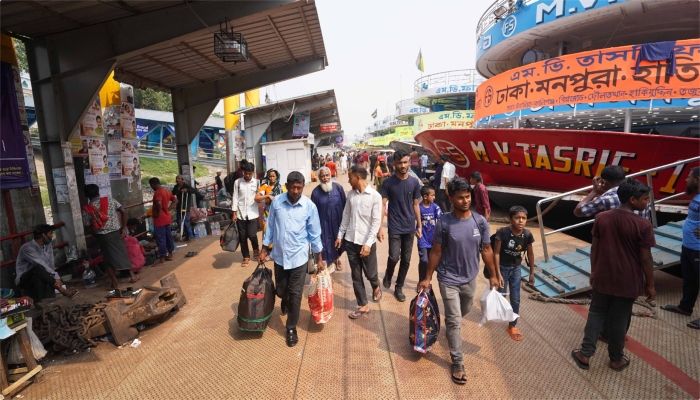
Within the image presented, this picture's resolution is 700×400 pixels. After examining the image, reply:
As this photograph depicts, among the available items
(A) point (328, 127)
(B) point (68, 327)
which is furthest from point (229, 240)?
(A) point (328, 127)

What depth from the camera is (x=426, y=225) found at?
4.34m

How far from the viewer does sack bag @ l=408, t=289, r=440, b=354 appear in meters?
3.01

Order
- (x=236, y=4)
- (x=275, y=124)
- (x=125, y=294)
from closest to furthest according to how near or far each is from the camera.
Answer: (x=125, y=294)
(x=236, y=4)
(x=275, y=124)

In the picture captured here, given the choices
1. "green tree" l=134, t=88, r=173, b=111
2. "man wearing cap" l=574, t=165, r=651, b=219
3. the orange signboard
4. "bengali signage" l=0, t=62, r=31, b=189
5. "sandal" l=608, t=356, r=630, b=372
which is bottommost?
"sandal" l=608, t=356, r=630, b=372

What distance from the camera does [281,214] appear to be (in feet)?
11.3

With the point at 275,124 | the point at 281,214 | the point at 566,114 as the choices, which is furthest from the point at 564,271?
the point at 275,124

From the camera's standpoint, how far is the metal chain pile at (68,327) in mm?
3439

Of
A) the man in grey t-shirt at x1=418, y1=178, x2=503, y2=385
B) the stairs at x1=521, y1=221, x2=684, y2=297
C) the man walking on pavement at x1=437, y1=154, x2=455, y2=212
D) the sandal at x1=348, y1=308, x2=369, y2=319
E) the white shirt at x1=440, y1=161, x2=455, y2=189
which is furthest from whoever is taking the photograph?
the white shirt at x1=440, y1=161, x2=455, y2=189

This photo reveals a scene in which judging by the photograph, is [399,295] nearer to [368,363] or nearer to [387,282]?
[387,282]

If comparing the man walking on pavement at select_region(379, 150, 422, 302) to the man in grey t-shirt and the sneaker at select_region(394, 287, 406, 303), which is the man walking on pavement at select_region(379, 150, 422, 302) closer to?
the sneaker at select_region(394, 287, 406, 303)

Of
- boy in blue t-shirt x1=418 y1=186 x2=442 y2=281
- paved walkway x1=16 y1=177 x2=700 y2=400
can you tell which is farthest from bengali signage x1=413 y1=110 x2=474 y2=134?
paved walkway x1=16 y1=177 x2=700 y2=400

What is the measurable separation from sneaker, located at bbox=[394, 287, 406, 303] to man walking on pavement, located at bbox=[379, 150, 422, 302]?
0.41 meters

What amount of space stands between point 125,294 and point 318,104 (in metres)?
13.5

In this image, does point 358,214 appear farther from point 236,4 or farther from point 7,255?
point 7,255
